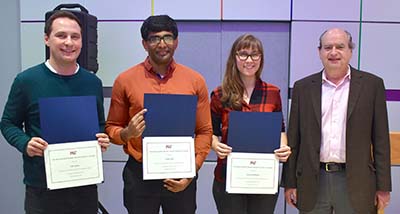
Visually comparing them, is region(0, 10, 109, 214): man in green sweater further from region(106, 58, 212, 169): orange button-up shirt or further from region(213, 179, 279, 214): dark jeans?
region(213, 179, 279, 214): dark jeans

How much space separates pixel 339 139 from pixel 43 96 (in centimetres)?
157

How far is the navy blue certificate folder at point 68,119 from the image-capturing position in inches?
70.5

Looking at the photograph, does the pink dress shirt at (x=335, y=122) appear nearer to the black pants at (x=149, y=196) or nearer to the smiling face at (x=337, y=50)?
the smiling face at (x=337, y=50)

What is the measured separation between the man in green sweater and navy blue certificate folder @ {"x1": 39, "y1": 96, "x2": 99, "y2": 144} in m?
0.05

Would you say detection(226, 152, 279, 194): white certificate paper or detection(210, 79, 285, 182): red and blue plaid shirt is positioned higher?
detection(210, 79, 285, 182): red and blue plaid shirt

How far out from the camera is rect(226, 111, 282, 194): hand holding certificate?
202 cm

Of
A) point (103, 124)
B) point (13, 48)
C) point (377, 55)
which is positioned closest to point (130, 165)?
point (103, 124)

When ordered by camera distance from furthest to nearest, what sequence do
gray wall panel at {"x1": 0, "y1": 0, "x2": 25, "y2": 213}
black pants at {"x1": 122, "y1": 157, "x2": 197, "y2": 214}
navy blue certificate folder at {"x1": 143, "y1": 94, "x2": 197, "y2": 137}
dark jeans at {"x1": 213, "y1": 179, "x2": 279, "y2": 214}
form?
gray wall panel at {"x1": 0, "y1": 0, "x2": 25, "y2": 213}
dark jeans at {"x1": 213, "y1": 179, "x2": 279, "y2": 214}
black pants at {"x1": 122, "y1": 157, "x2": 197, "y2": 214}
navy blue certificate folder at {"x1": 143, "y1": 94, "x2": 197, "y2": 137}

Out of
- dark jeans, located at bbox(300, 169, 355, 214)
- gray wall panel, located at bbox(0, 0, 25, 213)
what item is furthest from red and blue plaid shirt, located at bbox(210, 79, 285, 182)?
gray wall panel, located at bbox(0, 0, 25, 213)

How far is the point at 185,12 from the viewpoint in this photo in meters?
3.39

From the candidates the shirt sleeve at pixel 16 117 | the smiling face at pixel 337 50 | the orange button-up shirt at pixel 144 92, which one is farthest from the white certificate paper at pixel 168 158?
the smiling face at pixel 337 50

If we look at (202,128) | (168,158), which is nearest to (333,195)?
(202,128)

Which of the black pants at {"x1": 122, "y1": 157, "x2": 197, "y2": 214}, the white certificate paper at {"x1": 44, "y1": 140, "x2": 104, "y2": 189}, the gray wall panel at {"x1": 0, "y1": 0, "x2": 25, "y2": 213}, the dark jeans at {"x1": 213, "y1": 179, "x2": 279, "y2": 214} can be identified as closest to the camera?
the white certificate paper at {"x1": 44, "y1": 140, "x2": 104, "y2": 189}

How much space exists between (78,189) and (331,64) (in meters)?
1.50
